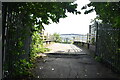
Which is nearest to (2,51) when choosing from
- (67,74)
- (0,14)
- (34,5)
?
(0,14)

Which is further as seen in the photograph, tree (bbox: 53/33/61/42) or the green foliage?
tree (bbox: 53/33/61/42)

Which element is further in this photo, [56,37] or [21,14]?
[56,37]

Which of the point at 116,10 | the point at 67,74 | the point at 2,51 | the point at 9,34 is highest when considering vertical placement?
the point at 116,10

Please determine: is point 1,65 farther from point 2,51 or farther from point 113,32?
point 113,32

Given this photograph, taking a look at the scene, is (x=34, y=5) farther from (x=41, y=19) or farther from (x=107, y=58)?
(x=107, y=58)

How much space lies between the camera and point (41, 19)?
115 inches

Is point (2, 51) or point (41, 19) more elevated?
point (41, 19)

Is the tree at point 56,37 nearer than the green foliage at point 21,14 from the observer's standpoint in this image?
No

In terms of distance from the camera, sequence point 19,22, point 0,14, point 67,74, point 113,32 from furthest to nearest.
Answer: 1. point 113,32
2. point 67,74
3. point 19,22
4. point 0,14

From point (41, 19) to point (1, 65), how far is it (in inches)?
49.5

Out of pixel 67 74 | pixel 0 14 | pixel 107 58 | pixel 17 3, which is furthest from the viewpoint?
pixel 107 58

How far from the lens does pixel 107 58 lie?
4.88m

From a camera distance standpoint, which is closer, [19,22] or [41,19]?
[41,19]

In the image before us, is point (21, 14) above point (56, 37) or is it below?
above
